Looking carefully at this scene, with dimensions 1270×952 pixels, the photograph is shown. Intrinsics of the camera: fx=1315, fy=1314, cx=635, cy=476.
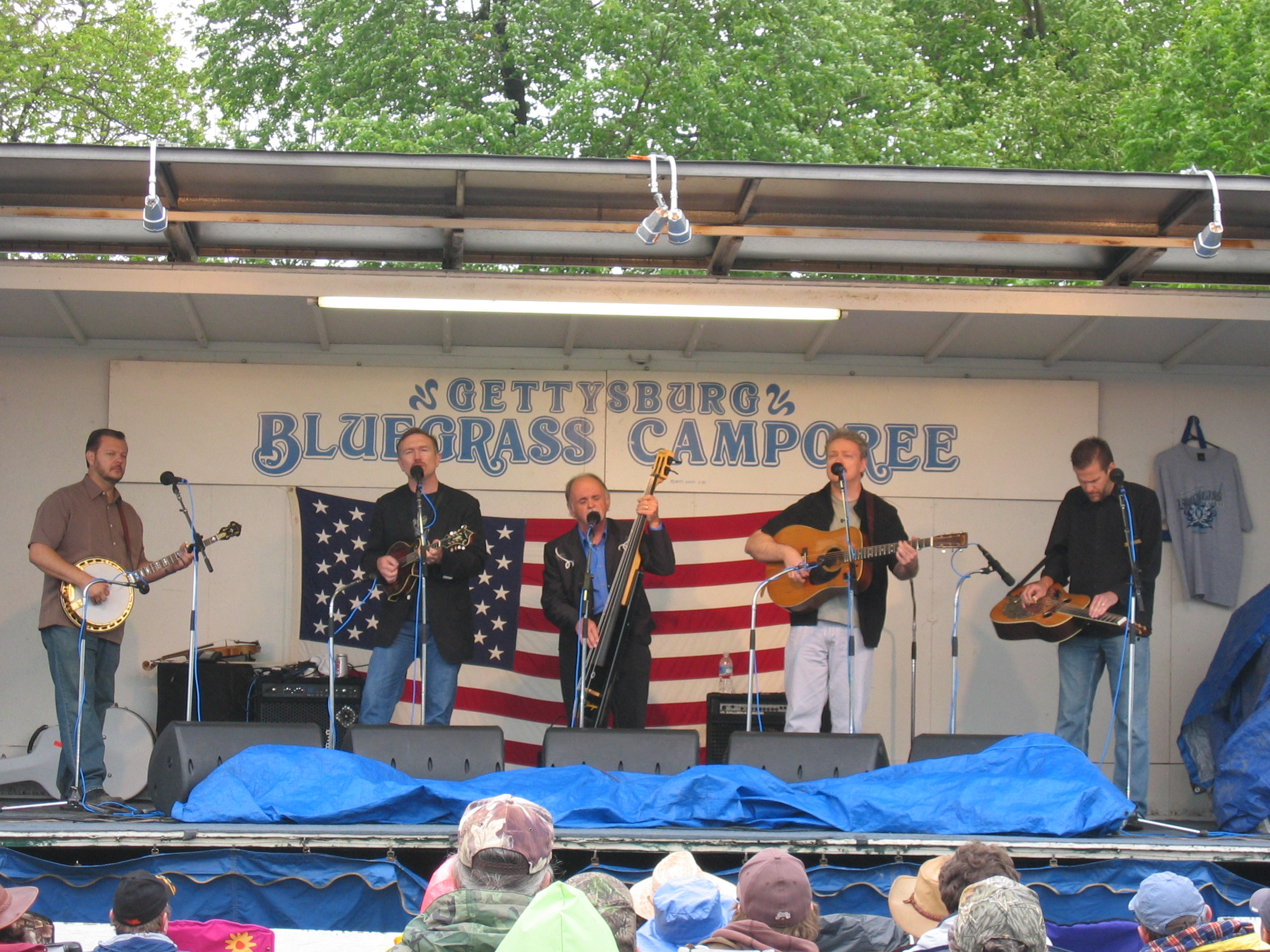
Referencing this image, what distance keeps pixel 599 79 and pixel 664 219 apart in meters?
10.6

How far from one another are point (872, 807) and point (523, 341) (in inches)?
145

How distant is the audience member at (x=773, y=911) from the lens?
270 centimetres

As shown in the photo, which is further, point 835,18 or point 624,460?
point 835,18

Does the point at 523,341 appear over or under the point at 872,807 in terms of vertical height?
over

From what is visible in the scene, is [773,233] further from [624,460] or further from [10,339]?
[10,339]

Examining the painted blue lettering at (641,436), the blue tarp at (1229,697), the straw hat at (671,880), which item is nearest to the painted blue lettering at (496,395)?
the painted blue lettering at (641,436)

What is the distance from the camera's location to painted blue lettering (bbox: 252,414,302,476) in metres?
7.48

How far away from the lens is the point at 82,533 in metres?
6.05

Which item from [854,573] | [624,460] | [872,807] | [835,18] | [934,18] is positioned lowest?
[872,807]

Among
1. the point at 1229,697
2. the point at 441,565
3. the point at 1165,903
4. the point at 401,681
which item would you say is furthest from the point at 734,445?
the point at 1165,903

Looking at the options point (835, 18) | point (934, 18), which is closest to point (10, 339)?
point (835, 18)

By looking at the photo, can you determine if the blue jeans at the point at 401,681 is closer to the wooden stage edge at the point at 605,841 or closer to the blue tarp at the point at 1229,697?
the wooden stage edge at the point at 605,841

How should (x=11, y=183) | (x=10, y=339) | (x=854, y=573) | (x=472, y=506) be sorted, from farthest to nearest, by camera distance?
(x=10, y=339) < (x=472, y=506) < (x=854, y=573) < (x=11, y=183)

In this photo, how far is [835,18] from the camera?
16938 mm
